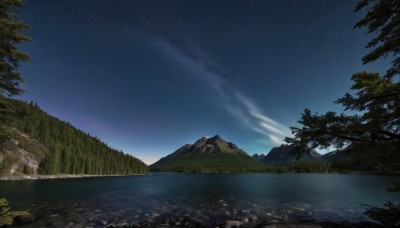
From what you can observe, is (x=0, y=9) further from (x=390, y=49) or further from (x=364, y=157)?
(x=364, y=157)

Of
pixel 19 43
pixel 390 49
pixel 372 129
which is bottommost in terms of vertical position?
pixel 372 129

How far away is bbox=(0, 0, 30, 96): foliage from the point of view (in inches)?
512

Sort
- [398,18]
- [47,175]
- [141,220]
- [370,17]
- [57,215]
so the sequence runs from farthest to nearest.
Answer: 1. [47,175]
2. [57,215]
3. [141,220]
4. [370,17]
5. [398,18]

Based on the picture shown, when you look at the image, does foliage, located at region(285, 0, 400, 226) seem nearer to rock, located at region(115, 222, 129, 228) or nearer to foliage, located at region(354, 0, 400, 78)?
foliage, located at region(354, 0, 400, 78)

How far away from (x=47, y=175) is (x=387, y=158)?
15027 centimetres

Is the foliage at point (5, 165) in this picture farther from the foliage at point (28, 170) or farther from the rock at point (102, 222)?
the foliage at point (28, 170)

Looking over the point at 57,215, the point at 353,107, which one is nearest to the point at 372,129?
the point at 353,107

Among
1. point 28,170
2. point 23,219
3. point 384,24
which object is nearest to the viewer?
point 384,24

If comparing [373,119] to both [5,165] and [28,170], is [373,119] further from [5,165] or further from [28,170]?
[28,170]

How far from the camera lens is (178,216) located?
25328 mm

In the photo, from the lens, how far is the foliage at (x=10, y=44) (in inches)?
512

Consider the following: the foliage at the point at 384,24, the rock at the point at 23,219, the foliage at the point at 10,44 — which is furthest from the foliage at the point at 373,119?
the rock at the point at 23,219

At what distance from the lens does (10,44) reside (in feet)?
45.9

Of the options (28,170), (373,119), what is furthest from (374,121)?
(28,170)
